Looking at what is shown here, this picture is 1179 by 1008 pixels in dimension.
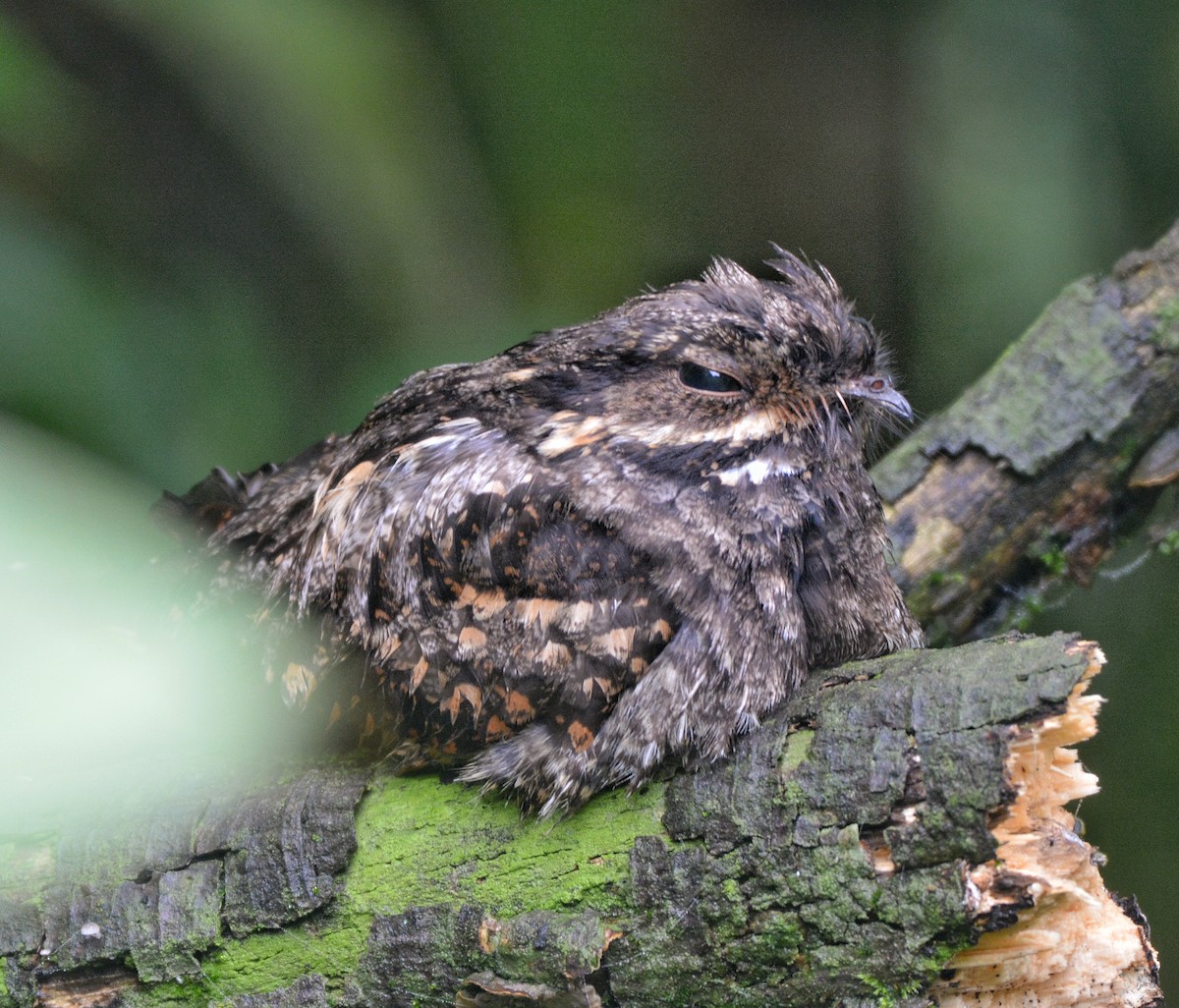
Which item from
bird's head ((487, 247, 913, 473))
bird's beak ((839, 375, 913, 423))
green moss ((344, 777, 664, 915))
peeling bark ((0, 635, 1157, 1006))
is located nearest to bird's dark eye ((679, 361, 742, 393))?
bird's head ((487, 247, 913, 473))

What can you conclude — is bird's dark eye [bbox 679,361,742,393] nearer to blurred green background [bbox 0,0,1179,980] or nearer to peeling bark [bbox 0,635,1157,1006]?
peeling bark [bbox 0,635,1157,1006]

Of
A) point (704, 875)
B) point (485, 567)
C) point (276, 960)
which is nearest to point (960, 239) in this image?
point (485, 567)

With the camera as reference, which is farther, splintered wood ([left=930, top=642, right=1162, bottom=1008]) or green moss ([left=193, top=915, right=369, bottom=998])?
green moss ([left=193, top=915, right=369, bottom=998])

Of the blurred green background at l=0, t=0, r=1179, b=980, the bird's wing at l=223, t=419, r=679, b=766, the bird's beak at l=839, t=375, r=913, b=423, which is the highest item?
the blurred green background at l=0, t=0, r=1179, b=980

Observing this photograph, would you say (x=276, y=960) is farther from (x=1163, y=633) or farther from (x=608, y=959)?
(x=1163, y=633)

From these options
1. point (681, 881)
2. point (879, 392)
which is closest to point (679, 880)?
point (681, 881)

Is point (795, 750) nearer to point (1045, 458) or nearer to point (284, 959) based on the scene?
point (284, 959)

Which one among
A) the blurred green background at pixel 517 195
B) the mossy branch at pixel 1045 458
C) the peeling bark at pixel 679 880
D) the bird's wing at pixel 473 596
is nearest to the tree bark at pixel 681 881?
the peeling bark at pixel 679 880
